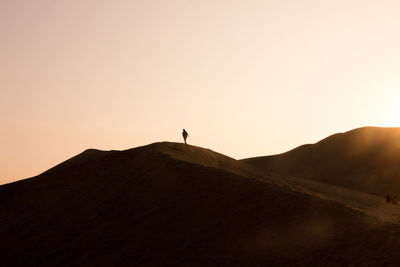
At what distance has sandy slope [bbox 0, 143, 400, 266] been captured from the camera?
15539mm

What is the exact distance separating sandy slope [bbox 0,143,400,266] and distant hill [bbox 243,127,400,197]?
3425cm

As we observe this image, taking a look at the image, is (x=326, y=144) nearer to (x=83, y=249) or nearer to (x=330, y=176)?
(x=330, y=176)

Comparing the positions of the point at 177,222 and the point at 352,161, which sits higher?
the point at 352,161

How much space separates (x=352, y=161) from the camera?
71.4 m

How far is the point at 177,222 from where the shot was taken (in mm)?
20000

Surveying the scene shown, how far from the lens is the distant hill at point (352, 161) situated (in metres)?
62.3

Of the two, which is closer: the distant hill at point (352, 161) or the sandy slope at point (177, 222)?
the sandy slope at point (177, 222)

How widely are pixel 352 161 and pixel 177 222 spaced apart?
5653 cm

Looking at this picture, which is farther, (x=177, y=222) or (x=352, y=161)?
(x=352, y=161)

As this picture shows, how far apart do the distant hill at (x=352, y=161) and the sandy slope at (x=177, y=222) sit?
34254mm

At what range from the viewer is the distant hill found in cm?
6228

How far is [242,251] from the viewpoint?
1648cm

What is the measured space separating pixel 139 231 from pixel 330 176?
51.6 metres

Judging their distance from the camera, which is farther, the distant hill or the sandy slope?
Answer: the distant hill
